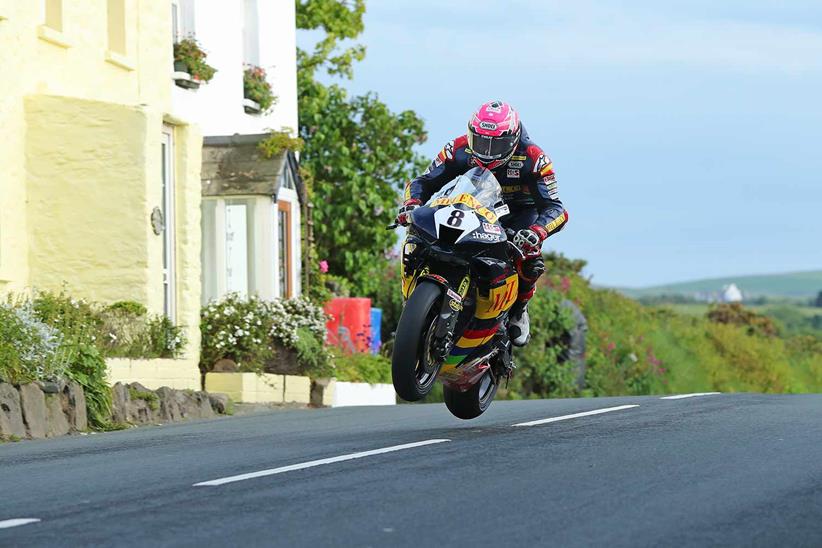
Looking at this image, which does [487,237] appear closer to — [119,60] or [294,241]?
[119,60]

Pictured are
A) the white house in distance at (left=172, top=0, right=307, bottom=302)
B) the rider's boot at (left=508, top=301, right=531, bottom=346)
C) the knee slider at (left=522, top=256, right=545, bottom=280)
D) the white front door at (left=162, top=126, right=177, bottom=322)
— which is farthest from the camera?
the white house in distance at (left=172, top=0, right=307, bottom=302)

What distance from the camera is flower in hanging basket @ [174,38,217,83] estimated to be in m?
24.2

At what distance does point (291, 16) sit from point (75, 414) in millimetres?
15646

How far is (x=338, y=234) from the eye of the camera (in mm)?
34688

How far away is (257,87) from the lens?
27.5 meters

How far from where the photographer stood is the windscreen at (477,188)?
11562 mm

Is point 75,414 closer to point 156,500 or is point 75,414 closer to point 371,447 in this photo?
point 371,447

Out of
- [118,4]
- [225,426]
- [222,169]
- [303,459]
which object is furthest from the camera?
[222,169]

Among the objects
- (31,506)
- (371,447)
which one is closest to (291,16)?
(371,447)

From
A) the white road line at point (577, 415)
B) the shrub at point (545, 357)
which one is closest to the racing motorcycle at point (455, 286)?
the white road line at point (577, 415)

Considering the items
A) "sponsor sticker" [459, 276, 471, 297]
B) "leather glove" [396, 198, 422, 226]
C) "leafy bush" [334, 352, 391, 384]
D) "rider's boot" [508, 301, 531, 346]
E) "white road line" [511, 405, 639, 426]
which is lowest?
"white road line" [511, 405, 639, 426]

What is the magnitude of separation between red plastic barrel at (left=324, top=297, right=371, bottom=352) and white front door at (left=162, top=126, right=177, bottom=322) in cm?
786

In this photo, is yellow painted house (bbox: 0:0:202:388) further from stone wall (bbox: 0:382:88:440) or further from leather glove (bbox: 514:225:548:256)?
leather glove (bbox: 514:225:548:256)

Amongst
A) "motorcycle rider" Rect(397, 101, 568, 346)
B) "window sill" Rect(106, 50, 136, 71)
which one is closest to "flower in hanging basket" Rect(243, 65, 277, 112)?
"window sill" Rect(106, 50, 136, 71)
